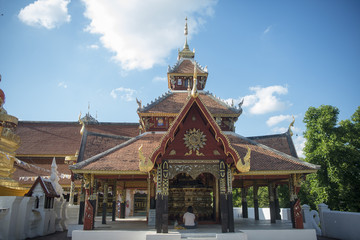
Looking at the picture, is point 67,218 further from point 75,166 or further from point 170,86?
point 170,86

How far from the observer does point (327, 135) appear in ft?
78.6

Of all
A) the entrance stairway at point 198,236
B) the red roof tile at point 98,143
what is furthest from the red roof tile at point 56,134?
the entrance stairway at point 198,236

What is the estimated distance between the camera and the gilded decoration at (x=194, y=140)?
1173cm

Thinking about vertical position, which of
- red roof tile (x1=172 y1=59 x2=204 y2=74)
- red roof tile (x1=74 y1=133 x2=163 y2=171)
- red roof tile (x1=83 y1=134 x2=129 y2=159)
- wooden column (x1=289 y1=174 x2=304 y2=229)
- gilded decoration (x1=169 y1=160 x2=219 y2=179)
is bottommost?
wooden column (x1=289 y1=174 x2=304 y2=229)

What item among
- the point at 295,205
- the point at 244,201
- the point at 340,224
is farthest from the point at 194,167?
the point at 244,201

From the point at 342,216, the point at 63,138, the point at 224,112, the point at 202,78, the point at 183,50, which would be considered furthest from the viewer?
the point at 63,138

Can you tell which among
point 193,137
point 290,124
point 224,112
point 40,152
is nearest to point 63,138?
point 40,152

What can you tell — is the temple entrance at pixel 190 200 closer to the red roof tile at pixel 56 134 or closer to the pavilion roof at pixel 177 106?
the pavilion roof at pixel 177 106

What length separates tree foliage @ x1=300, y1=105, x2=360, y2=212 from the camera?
21609mm

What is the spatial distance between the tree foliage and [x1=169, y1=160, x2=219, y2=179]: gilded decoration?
49.0 ft

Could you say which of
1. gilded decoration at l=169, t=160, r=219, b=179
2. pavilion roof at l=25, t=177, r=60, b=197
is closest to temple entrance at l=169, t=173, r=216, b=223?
gilded decoration at l=169, t=160, r=219, b=179

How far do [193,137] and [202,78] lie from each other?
404 inches

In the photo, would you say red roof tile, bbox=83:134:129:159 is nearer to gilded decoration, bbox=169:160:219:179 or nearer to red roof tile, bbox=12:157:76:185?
red roof tile, bbox=12:157:76:185

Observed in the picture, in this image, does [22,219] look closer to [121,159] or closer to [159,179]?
[121,159]
